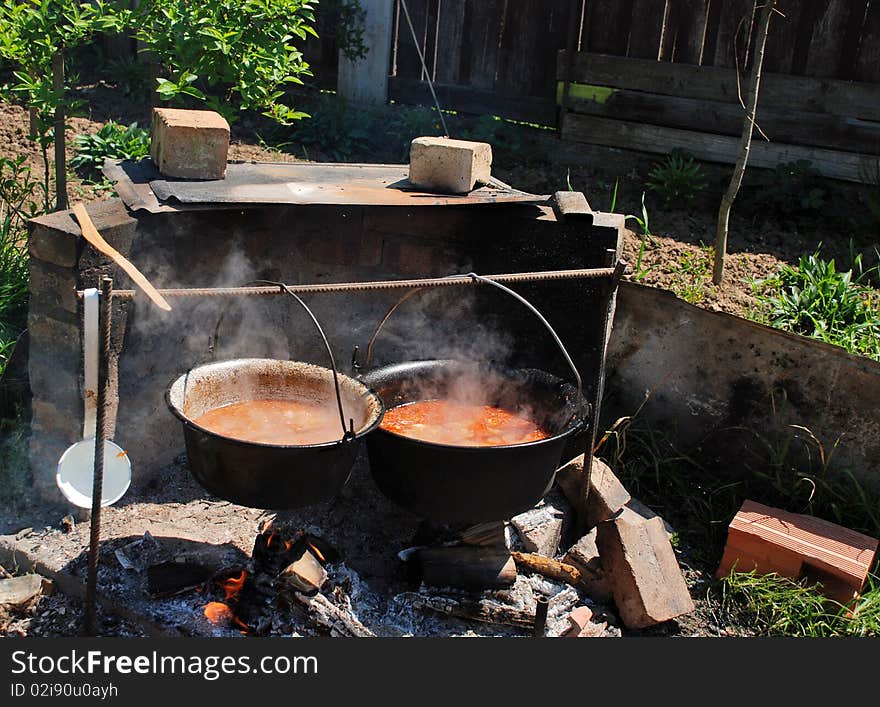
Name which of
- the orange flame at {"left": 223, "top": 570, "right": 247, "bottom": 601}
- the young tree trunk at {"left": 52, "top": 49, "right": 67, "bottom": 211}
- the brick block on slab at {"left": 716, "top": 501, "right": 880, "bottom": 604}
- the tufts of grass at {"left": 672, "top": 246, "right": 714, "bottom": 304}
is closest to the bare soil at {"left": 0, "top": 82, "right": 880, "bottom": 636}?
the tufts of grass at {"left": 672, "top": 246, "right": 714, "bottom": 304}

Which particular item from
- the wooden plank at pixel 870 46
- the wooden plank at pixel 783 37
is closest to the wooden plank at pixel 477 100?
the wooden plank at pixel 783 37

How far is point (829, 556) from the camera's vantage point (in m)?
4.62

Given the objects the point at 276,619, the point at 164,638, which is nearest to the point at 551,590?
the point at 276,619

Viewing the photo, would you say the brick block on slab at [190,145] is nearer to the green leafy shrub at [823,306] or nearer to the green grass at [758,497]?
the green grass at [758,497]

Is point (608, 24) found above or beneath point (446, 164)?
above

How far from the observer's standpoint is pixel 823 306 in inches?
231

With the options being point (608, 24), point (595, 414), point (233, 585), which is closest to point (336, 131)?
point (608, 24)

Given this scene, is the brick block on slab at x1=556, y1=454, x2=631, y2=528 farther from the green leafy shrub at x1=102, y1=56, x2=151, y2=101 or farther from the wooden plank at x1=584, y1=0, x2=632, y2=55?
the green leafy shrub at x1=102, y1=56, x2=151, y2=101

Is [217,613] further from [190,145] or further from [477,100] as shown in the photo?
[477,100]

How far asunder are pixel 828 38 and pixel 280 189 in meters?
4.91

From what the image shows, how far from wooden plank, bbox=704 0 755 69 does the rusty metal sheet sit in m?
3.34

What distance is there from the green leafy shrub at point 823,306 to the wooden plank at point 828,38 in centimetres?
206

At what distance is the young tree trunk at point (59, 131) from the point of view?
19.4 ft

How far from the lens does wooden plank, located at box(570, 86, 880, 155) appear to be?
7219 millimetres
